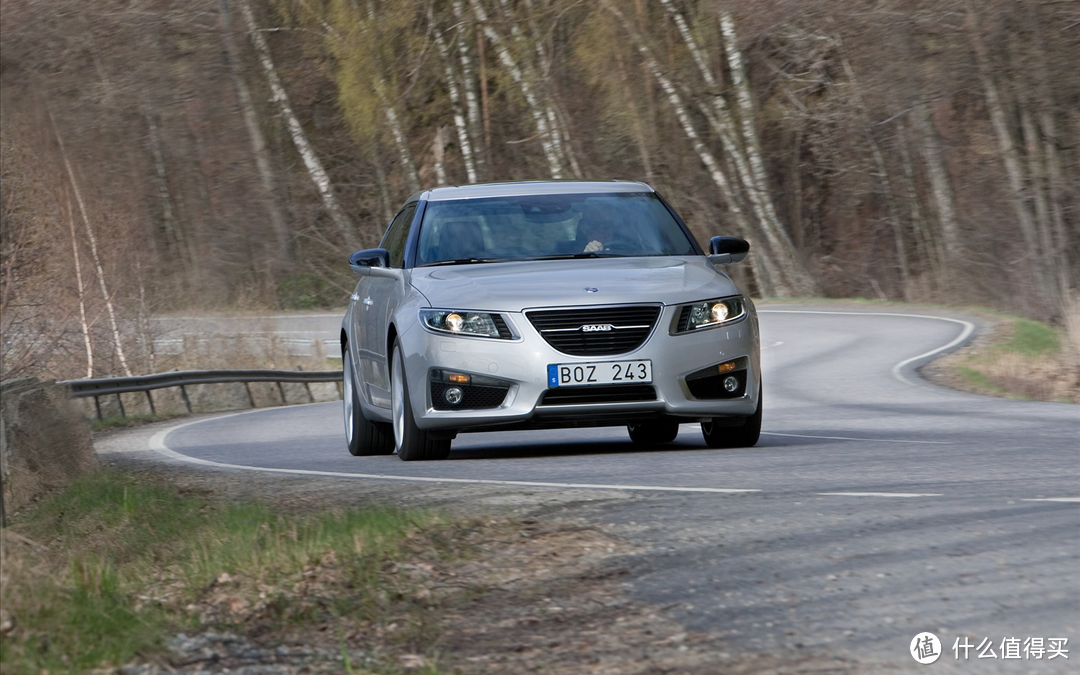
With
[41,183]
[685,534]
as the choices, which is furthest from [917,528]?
[41,183]

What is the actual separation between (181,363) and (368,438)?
2341cm

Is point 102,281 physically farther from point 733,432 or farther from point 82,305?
point 733,432

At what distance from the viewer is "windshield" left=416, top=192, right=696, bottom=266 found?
35.0 ft

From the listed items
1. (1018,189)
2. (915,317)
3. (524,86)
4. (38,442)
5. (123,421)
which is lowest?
(915,317)

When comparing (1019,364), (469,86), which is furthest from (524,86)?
(1019,364)

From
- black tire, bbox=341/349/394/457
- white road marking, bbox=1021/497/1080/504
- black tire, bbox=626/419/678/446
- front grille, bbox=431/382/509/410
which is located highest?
front grille, bbox=431/382/509/410

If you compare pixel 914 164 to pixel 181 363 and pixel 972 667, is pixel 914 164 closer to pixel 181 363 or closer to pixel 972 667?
pixel 181 363

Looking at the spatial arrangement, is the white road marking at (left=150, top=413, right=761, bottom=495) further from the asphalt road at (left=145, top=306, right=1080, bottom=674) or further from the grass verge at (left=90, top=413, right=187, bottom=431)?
the grass verge at (left=90, top=413, right=187, bottom=431)

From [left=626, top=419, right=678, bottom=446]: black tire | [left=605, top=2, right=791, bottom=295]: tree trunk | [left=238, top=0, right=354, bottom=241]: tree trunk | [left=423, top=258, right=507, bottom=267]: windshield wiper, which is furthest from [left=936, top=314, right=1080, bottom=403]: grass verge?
[left=238, top=0, right=354, bottom=241]: tree trunk

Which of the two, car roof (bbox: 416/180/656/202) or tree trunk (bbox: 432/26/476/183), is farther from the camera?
tree trunk (bbox: 432/26/476/183)

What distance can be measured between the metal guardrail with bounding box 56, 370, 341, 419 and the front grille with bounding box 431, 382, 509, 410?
37.1 feet

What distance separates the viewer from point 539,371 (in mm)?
9516

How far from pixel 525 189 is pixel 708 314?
199 centimetres

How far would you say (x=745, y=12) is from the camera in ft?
117
